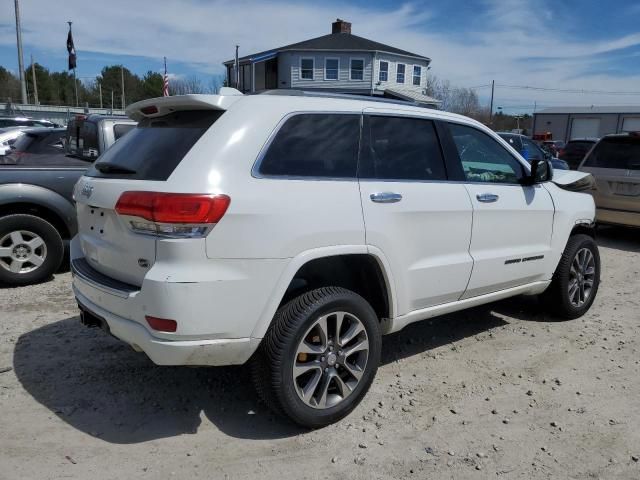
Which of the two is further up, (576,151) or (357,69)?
(357,69)

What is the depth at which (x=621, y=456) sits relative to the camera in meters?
3.11

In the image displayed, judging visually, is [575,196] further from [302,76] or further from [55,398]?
[302,76]

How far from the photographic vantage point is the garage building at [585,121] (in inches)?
1893

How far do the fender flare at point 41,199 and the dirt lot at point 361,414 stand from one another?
48.6 inches

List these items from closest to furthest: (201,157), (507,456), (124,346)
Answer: (201,157) → (507,456) → (124,346)

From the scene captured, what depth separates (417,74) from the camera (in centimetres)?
4325

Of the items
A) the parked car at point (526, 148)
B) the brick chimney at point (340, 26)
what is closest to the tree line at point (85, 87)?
the brick chimney at point (340, 26)

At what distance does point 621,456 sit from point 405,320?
1.42m

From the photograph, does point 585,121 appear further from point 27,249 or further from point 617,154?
point 27,249

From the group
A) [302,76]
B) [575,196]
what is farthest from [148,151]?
[302,76]

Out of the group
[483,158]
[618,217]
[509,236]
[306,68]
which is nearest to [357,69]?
[306,68]

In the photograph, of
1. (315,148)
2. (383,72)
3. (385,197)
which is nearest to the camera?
(315,148)

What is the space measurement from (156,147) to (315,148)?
2.95ft

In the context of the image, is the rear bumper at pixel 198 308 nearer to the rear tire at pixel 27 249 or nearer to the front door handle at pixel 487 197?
the front door handle at pixel 487 197
